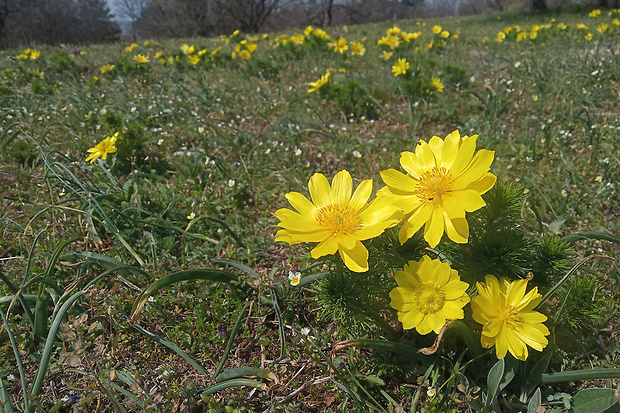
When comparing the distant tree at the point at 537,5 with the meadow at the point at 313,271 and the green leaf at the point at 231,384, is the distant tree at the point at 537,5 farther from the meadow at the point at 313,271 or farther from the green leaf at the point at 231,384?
the green leaf at the point at 231,384

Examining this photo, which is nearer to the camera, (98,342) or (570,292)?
(570,292)

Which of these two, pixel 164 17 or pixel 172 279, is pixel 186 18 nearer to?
pixel 164 17

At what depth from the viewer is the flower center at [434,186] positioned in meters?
1.12

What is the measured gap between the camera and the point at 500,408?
4.29 feet

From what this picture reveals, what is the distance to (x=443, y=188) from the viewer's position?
1.12 m

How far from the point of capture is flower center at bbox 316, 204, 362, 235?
1.16 meters

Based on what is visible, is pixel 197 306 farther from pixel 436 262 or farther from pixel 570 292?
pixel 570 292

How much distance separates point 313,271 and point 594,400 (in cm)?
116

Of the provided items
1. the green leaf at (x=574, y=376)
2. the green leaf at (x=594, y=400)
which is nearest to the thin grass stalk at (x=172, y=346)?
the green leaf at (x=574, y=376)

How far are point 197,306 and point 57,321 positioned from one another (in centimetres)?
61

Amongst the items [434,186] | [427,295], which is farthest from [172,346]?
[434,186]

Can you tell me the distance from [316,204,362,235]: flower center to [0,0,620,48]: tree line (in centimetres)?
2165

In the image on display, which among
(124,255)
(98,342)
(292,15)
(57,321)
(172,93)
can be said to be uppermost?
(292,15)

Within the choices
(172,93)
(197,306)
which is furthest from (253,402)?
(172,93)
